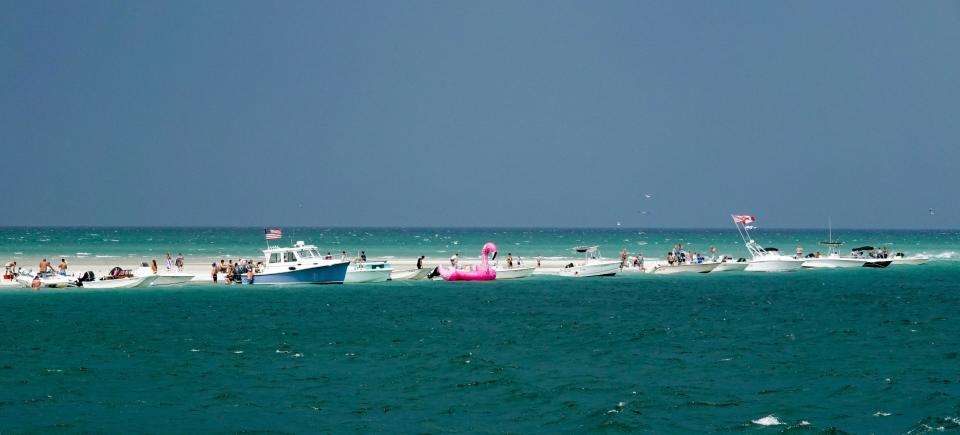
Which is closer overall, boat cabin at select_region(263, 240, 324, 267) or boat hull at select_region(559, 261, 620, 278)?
boat cabin at select_region(263, 240, 324, 267)

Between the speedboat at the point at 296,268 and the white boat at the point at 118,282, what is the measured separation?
22.4 ft

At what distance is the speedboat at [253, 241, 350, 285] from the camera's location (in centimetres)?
5933

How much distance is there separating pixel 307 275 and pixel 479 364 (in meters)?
32.9

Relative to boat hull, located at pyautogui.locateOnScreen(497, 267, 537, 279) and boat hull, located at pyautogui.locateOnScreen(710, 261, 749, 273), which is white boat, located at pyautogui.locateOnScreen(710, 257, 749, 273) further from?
boat hull, located at pyautogui.locateOnScreen(497, 267, 537, 279)

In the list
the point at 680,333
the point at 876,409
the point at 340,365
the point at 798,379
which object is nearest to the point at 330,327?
the point at 340,365

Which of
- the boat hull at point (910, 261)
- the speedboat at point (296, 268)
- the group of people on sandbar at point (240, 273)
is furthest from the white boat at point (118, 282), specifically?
the boat hull at point (910, 261)

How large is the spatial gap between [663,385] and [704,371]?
278 centimetres

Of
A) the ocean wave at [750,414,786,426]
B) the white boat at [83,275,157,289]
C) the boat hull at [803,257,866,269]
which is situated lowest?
the ocean wave at [750,414,786,426]

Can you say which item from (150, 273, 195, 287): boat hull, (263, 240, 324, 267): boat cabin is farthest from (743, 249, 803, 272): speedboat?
(150, 273, 195, 287): boat hull

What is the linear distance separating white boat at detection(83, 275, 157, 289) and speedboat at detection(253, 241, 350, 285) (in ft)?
22.4

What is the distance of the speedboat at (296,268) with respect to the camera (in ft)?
195

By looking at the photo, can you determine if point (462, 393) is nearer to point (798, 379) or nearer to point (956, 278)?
point (798, 379)

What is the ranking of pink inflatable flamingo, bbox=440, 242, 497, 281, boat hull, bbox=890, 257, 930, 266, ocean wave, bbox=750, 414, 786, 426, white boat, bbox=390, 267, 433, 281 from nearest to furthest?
ocean wave, bbox=750, 414, 786, 426, pink inflatable flamingo, bbox=440, 242, 497, 281, white boat, bbox=390, 267, 433, 281, boat hull, bbox=890, 257, 930, 266

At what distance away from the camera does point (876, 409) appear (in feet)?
73.9
